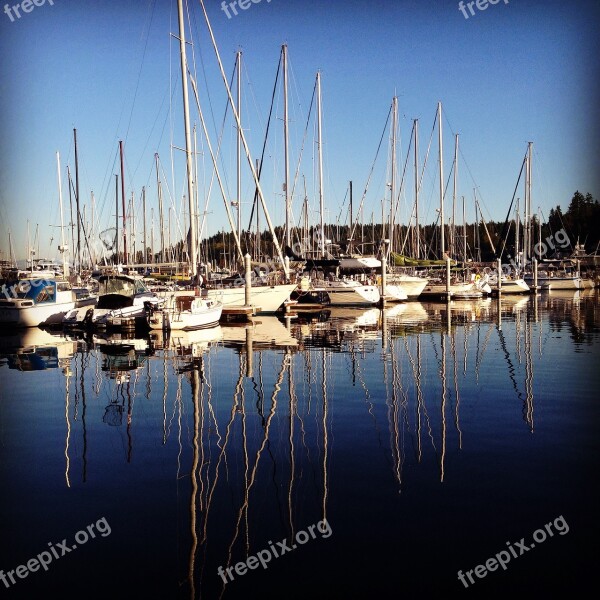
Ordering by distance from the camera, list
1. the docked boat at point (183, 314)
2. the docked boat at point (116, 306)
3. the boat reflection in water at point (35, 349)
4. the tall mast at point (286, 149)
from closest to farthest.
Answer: the boat reflection in water at point (35, 349) < the docked boat at point (183, 314) < the docked boat at point (116, 306) < the tall mast at point (286, 149)

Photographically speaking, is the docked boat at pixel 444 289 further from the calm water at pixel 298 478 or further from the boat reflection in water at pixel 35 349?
the calm water at pixel 298 478

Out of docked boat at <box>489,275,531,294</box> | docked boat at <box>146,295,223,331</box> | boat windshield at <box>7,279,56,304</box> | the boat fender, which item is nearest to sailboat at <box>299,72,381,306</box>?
docked boat at <box>146,295,223,331</box>

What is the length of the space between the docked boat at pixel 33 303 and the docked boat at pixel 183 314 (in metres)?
6.02

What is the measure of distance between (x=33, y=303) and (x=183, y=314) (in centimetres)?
799

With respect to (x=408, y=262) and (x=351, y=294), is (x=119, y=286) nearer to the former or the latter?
(x=351, y=294)

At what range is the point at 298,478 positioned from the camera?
29.0ft

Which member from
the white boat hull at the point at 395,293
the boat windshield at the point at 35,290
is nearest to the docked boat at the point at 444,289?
the white boat hull at the point at 395,293

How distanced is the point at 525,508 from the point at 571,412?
5.26 metres

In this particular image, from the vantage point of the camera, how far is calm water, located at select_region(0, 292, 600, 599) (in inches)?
252

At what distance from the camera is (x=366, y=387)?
596 inches

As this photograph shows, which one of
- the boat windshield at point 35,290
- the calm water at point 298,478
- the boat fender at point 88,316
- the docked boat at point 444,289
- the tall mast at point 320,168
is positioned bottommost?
the docked boat at point 444,289

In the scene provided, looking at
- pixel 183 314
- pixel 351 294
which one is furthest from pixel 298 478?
pixel 351 294

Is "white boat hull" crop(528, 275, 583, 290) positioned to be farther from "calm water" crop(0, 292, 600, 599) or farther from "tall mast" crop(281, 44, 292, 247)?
"calm water" crop(0, 292, 600, 599)

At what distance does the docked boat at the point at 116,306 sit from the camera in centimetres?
2961
